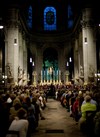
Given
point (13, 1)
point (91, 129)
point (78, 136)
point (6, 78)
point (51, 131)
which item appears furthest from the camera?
point (13, 1)

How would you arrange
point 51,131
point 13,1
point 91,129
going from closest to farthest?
point 91,129 → point 51,131 → point 13,1

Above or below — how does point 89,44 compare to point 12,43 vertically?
below

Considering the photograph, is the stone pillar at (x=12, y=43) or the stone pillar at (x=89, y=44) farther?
the stone pillar at (x=89, y=44)

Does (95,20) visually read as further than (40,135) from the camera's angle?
Yes

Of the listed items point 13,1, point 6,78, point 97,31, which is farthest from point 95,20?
point 6,78

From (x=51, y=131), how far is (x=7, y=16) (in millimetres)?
24464

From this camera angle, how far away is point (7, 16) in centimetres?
3344

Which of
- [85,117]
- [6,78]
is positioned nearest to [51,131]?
[85,117]

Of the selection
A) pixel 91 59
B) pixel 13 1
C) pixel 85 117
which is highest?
pixel 13 1

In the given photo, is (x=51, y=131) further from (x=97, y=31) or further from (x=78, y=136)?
(x=97, y=31)

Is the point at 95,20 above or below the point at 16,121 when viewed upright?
above

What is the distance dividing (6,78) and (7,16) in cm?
791

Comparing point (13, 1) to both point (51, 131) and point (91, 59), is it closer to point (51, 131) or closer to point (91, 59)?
point (91, 59)

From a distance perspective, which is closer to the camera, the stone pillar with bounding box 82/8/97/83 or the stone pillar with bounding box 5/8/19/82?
the stone pillar with bounding box 5/8/19/82
